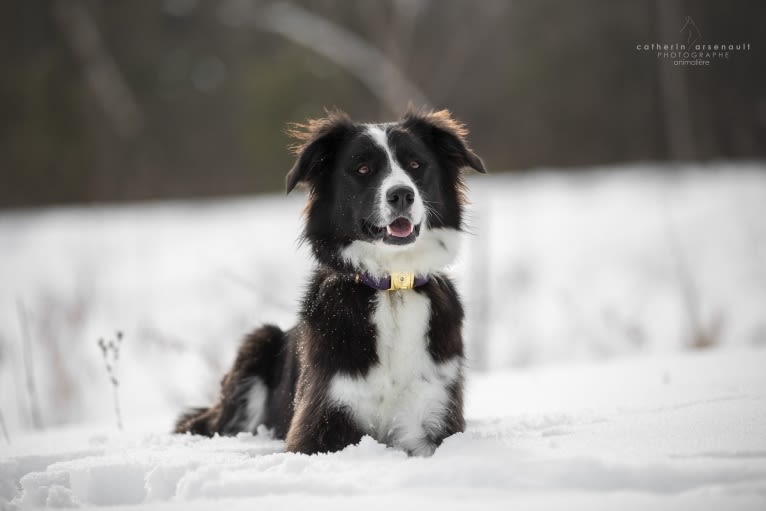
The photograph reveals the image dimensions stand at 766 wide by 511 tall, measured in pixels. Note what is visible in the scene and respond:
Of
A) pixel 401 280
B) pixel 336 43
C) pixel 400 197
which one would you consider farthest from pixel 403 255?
pixel 336 43

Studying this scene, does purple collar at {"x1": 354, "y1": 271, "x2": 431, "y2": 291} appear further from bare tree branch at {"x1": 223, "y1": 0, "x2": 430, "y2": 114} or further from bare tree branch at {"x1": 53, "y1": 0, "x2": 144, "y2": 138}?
bare tree branch at {"x1": 53, "y1": 0, "x2": 144, "y2": 138}

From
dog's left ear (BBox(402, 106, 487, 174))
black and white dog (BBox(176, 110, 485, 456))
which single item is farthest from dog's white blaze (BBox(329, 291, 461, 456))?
dog's left ear (BBox(402, 106, 487, 174))

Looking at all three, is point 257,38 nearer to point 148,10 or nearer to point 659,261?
point 148,10

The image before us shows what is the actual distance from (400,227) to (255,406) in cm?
146

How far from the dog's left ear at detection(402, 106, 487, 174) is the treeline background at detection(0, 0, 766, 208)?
8311mm

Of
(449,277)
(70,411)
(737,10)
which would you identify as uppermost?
(737,10)

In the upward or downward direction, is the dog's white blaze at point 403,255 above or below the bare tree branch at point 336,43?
below

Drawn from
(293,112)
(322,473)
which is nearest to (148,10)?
(293,112)

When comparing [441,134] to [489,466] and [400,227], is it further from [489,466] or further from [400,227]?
[489,466]

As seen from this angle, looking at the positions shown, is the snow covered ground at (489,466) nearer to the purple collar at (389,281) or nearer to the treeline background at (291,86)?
the purple collar at (389,281)

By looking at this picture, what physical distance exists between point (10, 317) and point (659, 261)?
9.20m

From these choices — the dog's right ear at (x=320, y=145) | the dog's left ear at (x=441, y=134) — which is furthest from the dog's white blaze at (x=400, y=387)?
the dog's left ear at (x=441, y=134)

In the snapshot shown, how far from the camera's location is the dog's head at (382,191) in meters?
2.88

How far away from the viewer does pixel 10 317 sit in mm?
8391
